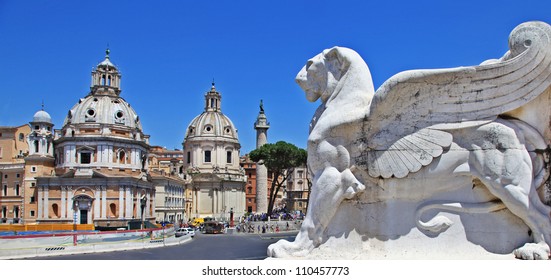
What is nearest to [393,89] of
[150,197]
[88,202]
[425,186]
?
[425,186]

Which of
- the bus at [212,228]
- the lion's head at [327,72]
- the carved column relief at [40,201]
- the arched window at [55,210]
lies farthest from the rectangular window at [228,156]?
the lion's head at [327,72]

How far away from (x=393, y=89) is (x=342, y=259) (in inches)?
91.8

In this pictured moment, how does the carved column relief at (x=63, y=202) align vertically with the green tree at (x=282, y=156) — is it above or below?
below

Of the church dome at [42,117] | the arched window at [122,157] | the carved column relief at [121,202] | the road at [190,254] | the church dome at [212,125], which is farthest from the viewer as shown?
the church dome at [212,125]

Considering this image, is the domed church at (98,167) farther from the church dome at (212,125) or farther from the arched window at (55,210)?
the church dome at (212,125)

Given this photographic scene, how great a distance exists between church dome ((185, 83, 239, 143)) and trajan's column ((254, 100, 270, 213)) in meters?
5.05

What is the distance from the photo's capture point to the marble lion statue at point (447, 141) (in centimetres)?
619

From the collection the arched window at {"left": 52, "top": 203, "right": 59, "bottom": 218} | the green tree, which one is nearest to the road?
the green tree

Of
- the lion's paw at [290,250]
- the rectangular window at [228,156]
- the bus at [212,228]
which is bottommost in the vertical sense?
the bus at [212,228]

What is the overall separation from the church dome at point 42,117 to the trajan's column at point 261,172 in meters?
28.3

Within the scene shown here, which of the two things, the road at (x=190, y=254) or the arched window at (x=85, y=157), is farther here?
the arched window at (x=85, y=157)

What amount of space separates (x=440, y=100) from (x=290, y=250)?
2.83m

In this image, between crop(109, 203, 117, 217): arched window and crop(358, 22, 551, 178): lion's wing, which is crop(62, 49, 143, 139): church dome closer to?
crop(109, 203, 117, 217): arched window

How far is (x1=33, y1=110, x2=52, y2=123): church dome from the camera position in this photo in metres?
57.7
